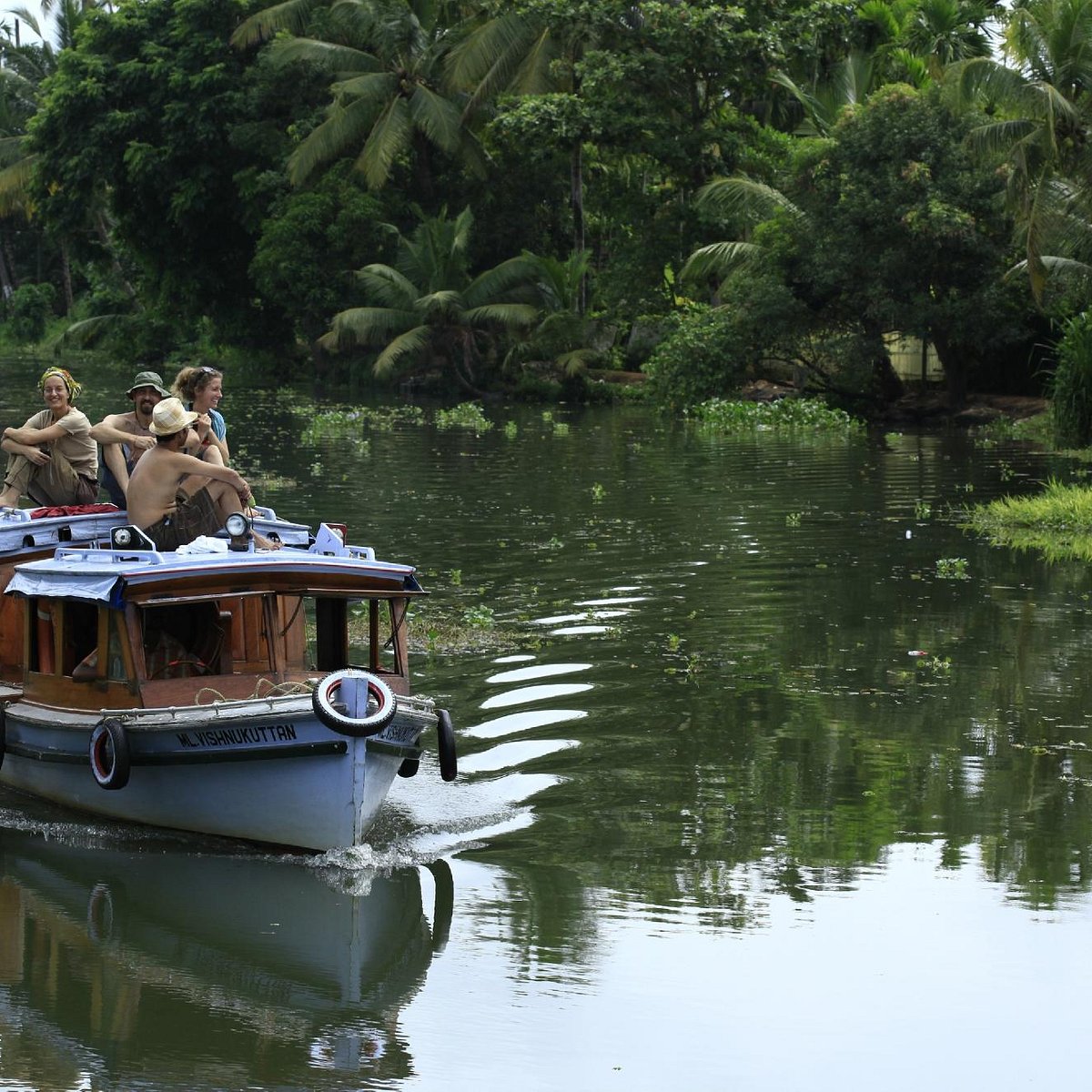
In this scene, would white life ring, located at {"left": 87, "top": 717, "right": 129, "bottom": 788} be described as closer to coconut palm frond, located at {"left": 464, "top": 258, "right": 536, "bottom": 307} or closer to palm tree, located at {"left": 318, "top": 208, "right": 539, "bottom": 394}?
palm tree, located at {"left": 318, "top": 208, "right": 539, "bottom": 394}

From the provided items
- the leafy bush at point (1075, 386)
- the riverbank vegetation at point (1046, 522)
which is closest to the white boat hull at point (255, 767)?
the riverbank vegetation at point (1046, 522)

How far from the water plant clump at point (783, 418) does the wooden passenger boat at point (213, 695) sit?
2565 cm

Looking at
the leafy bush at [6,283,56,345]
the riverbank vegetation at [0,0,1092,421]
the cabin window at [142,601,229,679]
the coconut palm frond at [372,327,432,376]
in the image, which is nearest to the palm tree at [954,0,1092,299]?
the riverbank vegetation at [0,0,1092,421]

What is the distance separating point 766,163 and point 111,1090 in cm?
3766

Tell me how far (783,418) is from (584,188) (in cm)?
1564

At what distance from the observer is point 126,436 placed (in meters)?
12.4

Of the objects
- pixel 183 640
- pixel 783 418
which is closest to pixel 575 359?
pixel 783 418

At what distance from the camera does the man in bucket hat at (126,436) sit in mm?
12367

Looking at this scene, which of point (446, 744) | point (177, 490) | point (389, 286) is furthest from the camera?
point (389, 286)

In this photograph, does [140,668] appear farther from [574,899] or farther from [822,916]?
[822,916]

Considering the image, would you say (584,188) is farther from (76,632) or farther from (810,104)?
(76,632)

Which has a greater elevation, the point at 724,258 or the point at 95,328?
the point at 724,258

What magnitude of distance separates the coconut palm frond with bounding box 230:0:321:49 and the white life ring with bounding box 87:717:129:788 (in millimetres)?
43972

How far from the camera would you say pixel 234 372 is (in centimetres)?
5944
